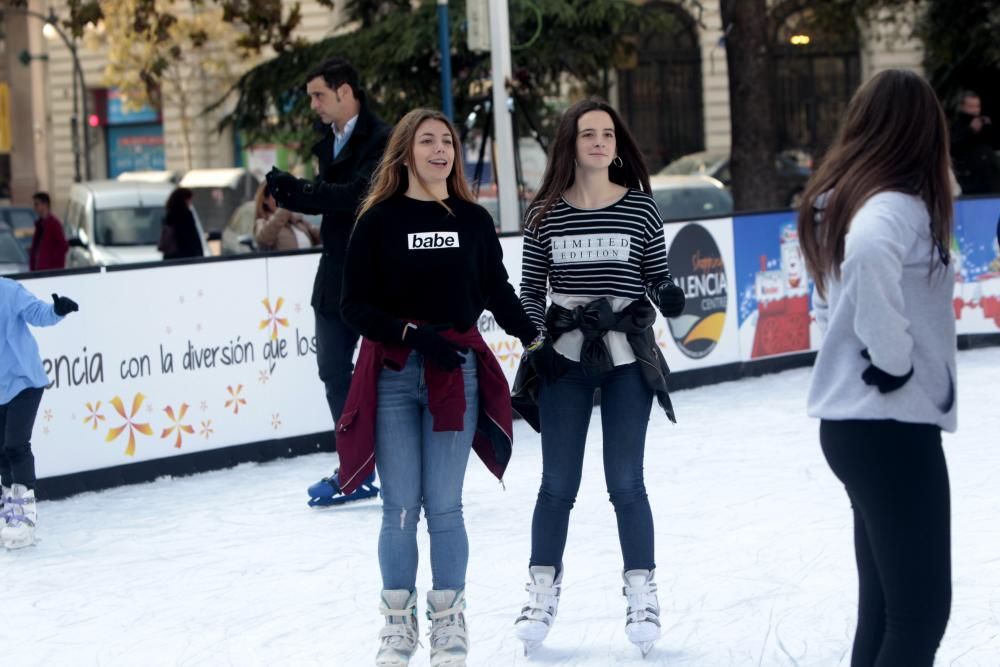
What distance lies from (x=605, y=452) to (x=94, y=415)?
165 inches

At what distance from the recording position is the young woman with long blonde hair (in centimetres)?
446

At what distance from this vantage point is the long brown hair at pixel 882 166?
3.31 m

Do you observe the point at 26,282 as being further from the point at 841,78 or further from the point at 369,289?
the point at 841,78

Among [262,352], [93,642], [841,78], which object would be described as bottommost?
[93,642]

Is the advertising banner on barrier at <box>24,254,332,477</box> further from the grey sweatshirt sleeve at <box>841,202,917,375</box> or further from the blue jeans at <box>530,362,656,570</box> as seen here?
the grey sweatshirt sleeve at <box>841,202,917,375</box>

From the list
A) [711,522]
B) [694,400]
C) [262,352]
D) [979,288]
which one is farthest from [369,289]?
[979,288]

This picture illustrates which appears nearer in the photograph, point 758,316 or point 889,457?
point 889,457

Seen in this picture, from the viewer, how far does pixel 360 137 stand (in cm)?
663

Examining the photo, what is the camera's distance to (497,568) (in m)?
6.07

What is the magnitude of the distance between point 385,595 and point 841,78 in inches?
1311

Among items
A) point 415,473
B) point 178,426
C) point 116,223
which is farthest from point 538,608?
point 116,223

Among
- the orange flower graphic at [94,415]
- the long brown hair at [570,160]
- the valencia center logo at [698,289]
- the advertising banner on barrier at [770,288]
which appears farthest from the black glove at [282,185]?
the advertising banner on barrier at [770,288]

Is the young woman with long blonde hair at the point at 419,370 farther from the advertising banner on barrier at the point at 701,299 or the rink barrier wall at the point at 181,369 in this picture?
the advertising banner on barrier at the point at 701,299

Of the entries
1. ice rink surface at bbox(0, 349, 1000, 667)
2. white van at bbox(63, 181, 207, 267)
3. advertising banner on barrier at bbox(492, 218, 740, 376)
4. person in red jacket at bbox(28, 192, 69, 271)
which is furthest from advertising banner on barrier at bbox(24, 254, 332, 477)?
white van at bbox(63, 181, 207, 267)
